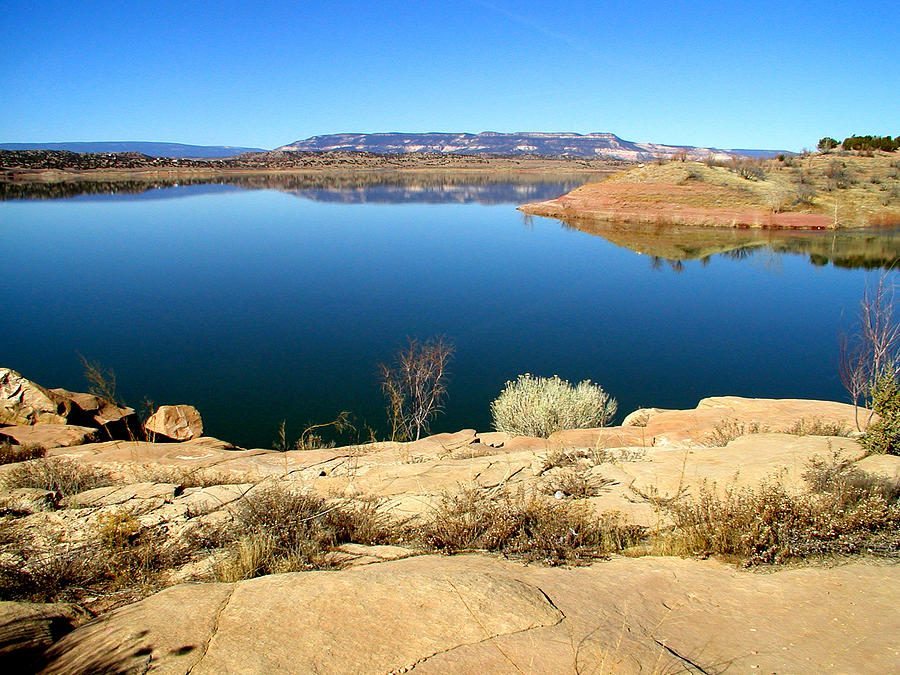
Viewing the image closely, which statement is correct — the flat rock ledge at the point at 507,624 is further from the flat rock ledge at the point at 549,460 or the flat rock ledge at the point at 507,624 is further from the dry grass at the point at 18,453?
the dry grass at the point at 18,453

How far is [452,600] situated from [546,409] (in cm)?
631

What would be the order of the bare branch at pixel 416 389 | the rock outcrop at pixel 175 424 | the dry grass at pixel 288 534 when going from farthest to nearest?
the bare branch at pixel 416 389 → the rock outcrop at pixel 175 424 → the dry grass at pixel 288 534

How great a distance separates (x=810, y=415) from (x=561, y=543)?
597 centimetres

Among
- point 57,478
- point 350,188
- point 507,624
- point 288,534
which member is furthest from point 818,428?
point 350,188

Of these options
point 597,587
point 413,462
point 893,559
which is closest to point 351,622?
point 597,587

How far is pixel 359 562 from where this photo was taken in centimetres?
320

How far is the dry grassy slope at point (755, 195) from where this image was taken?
109 feet

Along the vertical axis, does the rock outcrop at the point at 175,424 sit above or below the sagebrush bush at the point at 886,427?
below

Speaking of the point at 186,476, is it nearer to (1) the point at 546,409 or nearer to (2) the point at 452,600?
(2) the point at 452,600

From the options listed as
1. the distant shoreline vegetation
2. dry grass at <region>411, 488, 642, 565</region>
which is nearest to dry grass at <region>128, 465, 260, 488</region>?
dry grass at <region>411, 488, 642, 565</region>

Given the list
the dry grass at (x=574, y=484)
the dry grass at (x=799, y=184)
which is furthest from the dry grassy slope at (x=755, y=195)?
the dry grass at (x=574, y=484)

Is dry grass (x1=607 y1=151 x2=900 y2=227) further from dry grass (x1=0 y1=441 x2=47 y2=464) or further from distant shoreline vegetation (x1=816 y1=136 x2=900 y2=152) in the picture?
dry grass (x1=0 y1=441 x2=47 y2=464)

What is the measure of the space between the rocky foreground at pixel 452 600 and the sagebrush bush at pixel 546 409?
11.8ft

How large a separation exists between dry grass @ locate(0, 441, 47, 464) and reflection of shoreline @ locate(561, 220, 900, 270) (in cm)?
2500
